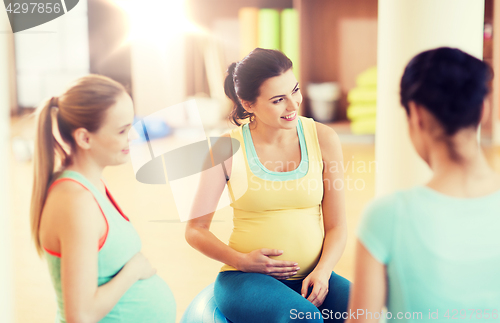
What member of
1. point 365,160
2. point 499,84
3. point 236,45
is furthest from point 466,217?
point 499,84

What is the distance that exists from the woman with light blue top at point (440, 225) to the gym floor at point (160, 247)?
0.37m

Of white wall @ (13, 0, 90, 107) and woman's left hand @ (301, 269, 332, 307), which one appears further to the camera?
white wall @ (13, 0, 90, 107)

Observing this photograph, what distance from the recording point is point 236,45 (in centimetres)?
147

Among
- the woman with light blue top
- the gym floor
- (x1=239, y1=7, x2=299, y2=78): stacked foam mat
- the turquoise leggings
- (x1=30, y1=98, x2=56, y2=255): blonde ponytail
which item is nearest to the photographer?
the woman with light blue top

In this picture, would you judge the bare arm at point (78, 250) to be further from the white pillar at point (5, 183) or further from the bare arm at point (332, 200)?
the bare arm at point (332, 200)

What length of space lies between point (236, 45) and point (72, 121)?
3.24ft

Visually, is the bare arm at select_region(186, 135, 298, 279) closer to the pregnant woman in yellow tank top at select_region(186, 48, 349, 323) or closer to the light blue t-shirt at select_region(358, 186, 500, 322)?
the pregnant woman in yellow tank top at select_region(186, 48, 349, 323)

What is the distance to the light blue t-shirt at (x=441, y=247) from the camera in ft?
1.47

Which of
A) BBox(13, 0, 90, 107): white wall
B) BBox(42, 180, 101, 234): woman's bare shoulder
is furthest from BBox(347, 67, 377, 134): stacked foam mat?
BBox(42, 180, 101, 234): woman's bare shoulder

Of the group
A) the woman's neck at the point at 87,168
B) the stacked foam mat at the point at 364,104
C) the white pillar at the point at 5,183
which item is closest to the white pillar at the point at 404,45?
the woman's neck at the point at 87,168

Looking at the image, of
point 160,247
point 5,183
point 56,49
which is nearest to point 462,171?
point 5,183

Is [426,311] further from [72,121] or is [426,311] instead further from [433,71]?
[72,121]

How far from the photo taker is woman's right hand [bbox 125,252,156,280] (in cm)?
60

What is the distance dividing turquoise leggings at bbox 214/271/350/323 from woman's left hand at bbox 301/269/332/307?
0.01 m
